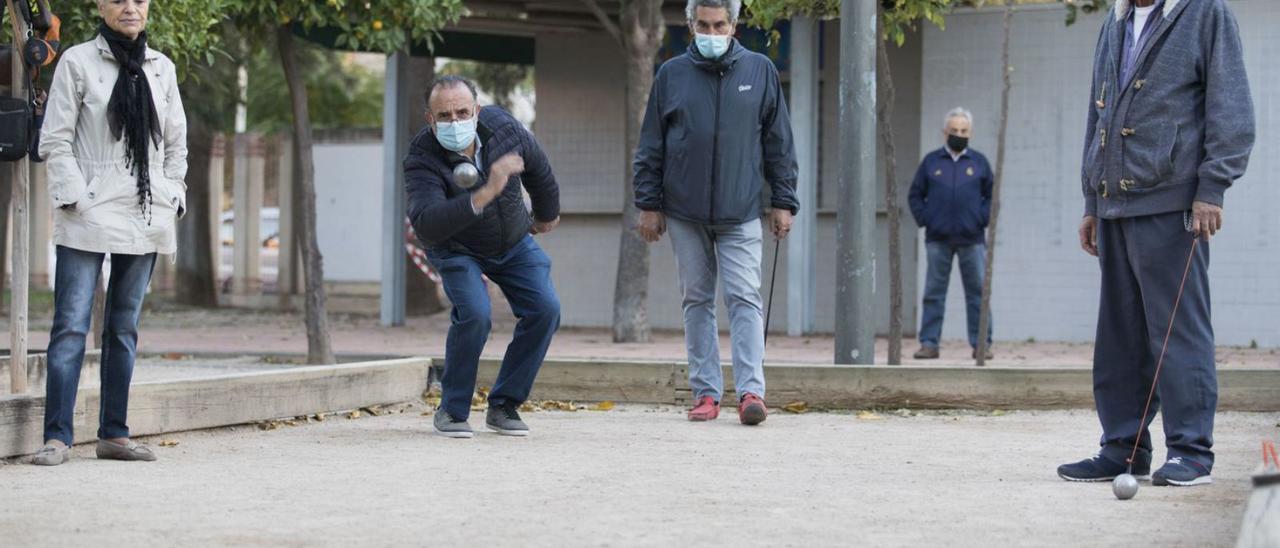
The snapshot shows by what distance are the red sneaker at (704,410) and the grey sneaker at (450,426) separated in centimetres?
118

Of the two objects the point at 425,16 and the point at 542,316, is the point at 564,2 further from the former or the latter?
the point at 542,316

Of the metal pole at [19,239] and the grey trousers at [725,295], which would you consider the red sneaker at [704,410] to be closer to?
the grey trousers at [725,295]

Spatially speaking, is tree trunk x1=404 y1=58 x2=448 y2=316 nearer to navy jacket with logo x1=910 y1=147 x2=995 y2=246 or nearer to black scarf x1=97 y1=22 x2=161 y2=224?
navy jacket with logo x1=910 y1=147 x2=995 y2=246

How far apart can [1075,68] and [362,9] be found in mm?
6745

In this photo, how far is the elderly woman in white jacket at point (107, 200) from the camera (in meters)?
6.51

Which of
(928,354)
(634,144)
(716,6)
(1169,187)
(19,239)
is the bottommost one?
(928,354)

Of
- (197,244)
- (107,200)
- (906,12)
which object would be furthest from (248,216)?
(107,200)

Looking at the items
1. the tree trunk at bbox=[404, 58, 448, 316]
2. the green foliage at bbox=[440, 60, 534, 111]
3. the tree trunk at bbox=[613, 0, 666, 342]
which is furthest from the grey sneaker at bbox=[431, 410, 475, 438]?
the green foliage at bbox=[440, 60, 534, 111]

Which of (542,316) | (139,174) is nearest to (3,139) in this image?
(139,174)

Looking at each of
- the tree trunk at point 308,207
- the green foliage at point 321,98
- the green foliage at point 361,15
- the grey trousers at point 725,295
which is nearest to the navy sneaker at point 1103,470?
the grey trousers at point 725,295

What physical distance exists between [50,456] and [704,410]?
10.3 feet

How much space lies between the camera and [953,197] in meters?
13.2

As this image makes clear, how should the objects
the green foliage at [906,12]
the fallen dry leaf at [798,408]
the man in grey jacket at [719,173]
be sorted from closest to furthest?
the man in grey jacket at [719,173]
the fallen dry leaf at [798,408]
the green foliage at [906,12]

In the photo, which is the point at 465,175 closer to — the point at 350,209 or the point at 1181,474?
the point at 1181,474
